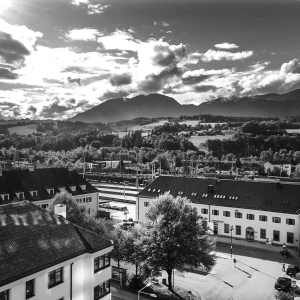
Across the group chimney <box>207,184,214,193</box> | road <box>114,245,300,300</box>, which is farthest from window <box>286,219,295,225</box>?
chimney <box>207,184,214,193</box>

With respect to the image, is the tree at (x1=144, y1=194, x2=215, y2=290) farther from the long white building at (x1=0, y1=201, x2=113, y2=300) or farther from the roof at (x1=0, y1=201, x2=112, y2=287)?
the roof at (x1=0, y1=201, x2=112, y2=287)

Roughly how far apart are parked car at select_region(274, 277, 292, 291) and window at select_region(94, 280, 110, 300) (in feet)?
61.2

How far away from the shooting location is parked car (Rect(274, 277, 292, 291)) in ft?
109

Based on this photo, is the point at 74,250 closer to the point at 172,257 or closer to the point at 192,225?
the point at 172,257

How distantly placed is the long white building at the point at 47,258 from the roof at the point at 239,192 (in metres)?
33.2

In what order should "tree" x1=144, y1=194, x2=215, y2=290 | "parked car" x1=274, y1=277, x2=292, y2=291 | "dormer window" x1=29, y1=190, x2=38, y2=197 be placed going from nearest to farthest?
"tree" x1=144, y1=194, x2=215, y2=290 → "parked car" x1=274, y1=277, x2=292, y2=291 → "dormer window" x1=29, y1=190, x2=38, y2=197

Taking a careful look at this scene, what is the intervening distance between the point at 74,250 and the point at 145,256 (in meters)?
12.2

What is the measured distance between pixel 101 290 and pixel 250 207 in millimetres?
34081

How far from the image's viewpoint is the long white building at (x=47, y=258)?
18659 millimetres

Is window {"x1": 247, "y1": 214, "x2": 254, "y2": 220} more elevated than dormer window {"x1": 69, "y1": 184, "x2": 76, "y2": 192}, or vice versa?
dormer window {"x1": 69, "y1": 184, "x2": 76, "y2": 192}

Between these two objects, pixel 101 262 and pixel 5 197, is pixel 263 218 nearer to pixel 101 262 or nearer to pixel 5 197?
pixel 101 262

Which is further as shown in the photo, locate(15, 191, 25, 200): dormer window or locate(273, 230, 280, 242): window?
locate(15, 191, 25, 200): dormer window

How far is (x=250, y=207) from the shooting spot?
171 feet

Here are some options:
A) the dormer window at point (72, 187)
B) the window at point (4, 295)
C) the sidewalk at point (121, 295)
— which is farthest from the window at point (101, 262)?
the dormer window at point (72, 187)
